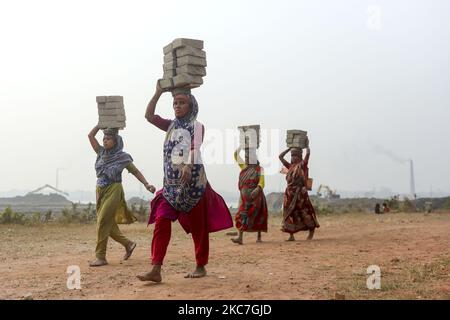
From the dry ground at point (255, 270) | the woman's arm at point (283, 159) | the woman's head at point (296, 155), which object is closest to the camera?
the dry ground at point (255, 270)

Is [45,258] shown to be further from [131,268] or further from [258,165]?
[258,165]

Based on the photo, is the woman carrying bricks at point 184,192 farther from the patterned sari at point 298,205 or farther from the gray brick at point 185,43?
the patterned sari at point 298,205

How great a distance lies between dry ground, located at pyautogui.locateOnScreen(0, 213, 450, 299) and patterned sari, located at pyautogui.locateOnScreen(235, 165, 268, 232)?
0.45 m

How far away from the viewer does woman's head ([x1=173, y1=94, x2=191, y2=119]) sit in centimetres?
623

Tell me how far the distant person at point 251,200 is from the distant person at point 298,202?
0.60 m

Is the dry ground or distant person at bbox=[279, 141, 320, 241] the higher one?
distant person at bbox=[279, 141, 320, 241]

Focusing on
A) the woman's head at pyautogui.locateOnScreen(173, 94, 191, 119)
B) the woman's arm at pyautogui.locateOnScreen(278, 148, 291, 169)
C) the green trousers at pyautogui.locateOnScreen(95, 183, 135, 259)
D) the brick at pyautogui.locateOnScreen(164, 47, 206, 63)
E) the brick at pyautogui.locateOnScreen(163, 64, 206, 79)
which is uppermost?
the brick at pyautogui.locateOnScreen(164, 47, 206, 63)

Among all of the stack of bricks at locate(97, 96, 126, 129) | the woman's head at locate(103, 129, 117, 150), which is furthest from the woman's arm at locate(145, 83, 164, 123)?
the stack of bricks at locate(97, 96, 126, 129)

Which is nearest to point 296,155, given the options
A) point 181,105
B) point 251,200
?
point 251,200

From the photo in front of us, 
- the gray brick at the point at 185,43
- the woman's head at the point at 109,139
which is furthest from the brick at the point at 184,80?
the woman's head at the point at 109,139

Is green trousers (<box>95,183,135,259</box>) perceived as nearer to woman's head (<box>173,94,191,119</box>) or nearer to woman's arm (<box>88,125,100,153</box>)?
woman's arm (<box>88,125,100,153</box>)

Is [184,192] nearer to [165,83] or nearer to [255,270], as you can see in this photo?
[165,83]

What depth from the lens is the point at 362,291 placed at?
17.9ft

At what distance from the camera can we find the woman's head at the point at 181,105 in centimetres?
623
